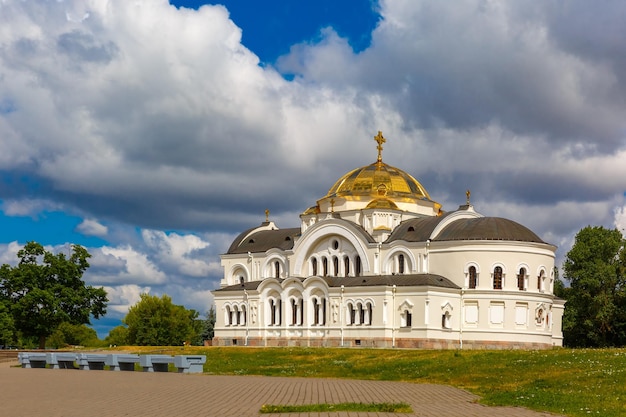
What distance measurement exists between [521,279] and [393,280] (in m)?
8.81

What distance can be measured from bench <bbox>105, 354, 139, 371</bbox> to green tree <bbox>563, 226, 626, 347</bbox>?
137 ft

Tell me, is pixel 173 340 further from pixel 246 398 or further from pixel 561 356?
pixel 246 398

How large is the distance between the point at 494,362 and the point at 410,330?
87.5ft

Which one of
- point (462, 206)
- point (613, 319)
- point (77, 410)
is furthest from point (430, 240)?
point (77, 410)

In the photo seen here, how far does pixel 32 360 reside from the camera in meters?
41.2

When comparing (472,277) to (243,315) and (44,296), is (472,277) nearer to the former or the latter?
(243,315)

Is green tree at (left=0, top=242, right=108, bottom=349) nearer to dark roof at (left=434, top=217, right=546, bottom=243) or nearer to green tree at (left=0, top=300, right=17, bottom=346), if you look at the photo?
green tree at (left=0, top=300, right=17, bottom=346)

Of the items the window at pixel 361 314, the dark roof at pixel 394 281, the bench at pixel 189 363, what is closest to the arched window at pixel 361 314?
the window at pixel 361 314

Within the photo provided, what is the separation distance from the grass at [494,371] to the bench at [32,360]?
23.9ft

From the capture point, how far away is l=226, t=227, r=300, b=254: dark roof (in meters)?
75.8

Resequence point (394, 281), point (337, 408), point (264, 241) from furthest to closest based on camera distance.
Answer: point (264, 241)
point (394, 281)
point (337, 408)

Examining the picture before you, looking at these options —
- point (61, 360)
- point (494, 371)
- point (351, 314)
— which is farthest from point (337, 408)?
point (351, 314)

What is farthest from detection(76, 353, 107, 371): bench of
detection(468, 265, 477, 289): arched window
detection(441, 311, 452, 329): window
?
detection(468, 265, 477, 289): arched window

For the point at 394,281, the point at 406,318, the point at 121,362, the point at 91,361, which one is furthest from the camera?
the point at 394,281
